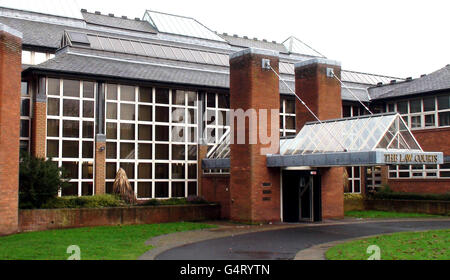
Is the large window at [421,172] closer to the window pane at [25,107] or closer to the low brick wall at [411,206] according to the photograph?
the low brick wall at [411,206]

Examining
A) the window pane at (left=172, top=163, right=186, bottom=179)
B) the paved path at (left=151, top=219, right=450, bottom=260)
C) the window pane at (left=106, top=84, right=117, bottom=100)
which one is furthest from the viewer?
the window pane at (left=172, top=163, right=186, bottom=179)

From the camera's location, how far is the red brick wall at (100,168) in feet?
81.5

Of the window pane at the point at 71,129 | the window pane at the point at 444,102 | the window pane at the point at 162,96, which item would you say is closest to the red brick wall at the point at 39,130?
the window pane at the point at 71,129

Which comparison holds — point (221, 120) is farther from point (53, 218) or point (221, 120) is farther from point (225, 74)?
point (53, 218)

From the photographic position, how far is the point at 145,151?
26859 mm

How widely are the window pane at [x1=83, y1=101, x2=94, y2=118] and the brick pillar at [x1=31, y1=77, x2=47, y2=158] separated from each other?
6.42 ft

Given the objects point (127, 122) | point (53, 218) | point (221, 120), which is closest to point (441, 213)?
point (221, 120)

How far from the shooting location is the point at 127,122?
86.8 feet

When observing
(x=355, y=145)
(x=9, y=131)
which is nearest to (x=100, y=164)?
(x=9, y=131)

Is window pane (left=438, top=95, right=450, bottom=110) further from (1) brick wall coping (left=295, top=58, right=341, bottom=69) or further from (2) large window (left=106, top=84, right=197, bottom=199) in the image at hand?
(2) large window (left=106, top=84, right=197, bottom=199)

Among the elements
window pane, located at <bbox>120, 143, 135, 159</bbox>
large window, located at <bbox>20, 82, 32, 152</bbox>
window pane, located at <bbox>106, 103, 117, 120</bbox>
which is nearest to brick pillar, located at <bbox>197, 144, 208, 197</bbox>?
window pane, located at <bbox>120, 143, 135, 159</bbox>

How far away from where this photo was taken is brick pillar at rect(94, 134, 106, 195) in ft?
81.6

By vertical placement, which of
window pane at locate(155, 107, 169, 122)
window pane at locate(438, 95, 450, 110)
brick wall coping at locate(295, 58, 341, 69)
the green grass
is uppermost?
brick wall coping at locate(295, 58, 341, 69)

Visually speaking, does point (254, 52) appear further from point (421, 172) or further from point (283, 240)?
point (421, 172)
